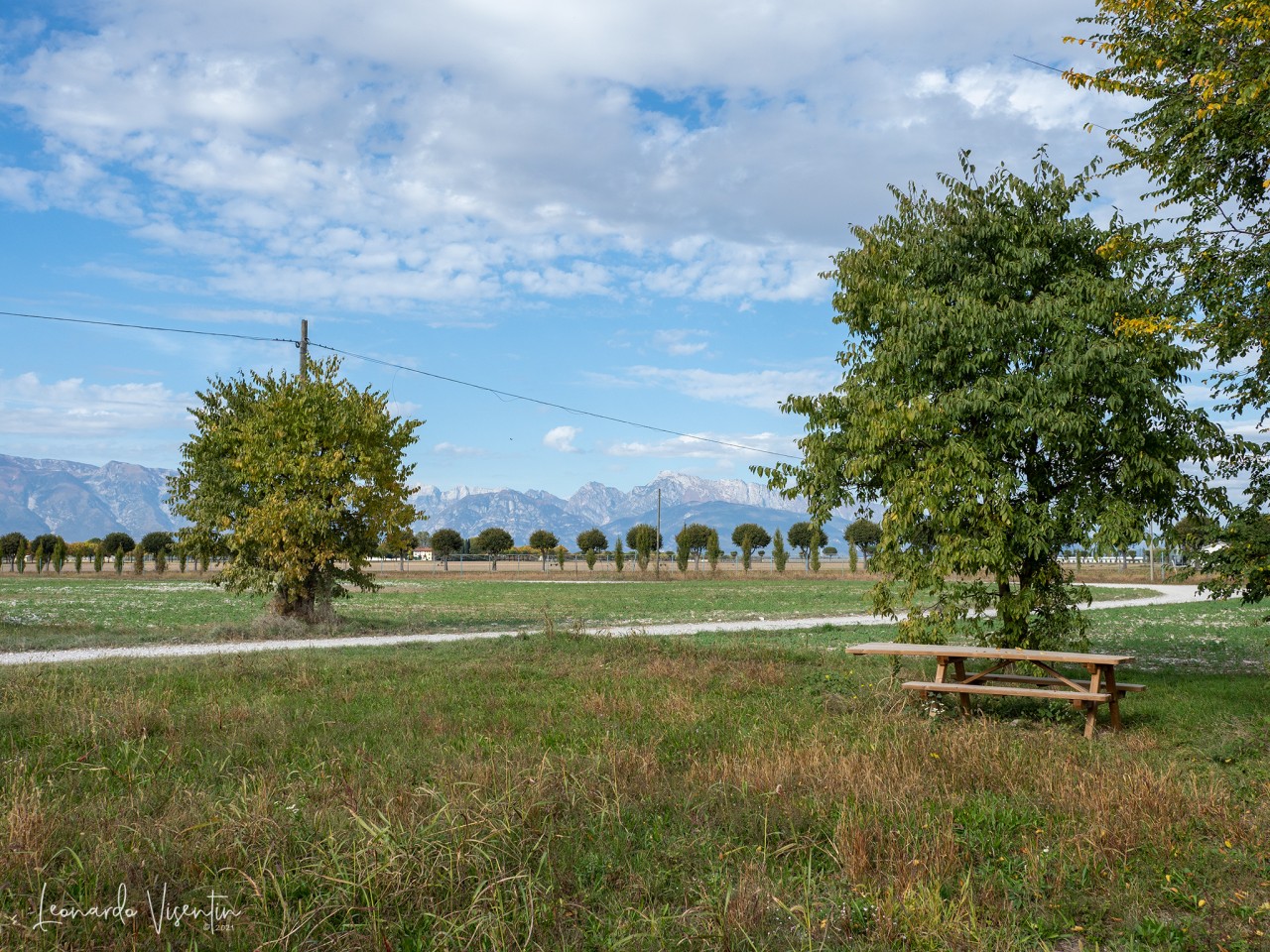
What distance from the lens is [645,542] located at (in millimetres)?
82875

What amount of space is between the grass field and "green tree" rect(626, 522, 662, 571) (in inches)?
2616

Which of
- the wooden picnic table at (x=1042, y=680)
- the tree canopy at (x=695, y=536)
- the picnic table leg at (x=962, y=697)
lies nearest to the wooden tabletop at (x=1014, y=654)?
the wooden picnic table at (x=1042, y=680)

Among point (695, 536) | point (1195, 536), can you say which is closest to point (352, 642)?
point (1195, 536)

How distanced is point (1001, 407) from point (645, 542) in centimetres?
7205

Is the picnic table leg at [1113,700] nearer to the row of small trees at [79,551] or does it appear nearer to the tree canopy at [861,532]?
the row of small trees at [79,551]

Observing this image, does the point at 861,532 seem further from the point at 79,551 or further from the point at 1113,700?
the point at 1113,700

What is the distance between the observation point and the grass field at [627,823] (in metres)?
4.47

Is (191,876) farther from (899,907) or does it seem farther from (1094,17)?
(1094,17)

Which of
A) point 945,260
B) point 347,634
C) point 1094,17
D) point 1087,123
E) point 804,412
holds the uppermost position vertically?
point 1094,17

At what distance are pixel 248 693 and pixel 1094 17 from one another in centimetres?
1361

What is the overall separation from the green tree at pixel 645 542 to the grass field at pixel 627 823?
66.5 metres

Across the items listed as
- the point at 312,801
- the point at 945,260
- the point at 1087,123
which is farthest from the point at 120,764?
the point at 1087,123

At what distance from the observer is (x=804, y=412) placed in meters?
13.1

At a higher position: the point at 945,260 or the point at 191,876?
the point at 945,260
